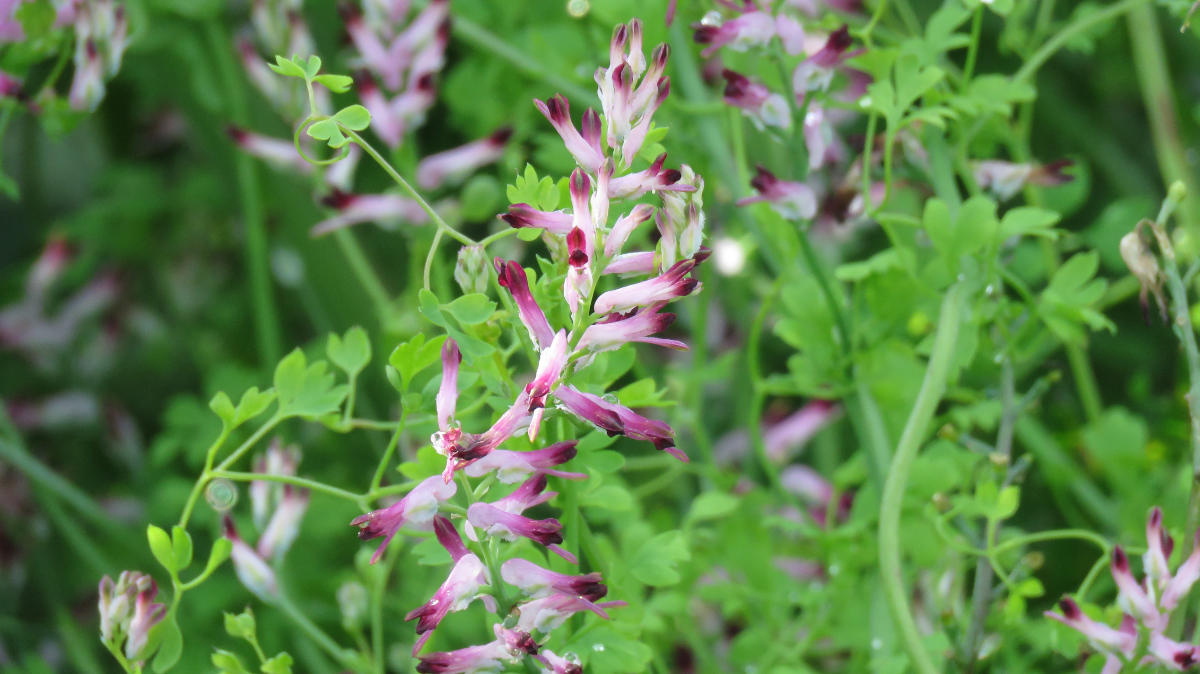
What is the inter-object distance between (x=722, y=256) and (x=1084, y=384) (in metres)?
0.36

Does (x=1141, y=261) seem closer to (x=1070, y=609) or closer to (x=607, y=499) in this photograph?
(x=1070, y=609)

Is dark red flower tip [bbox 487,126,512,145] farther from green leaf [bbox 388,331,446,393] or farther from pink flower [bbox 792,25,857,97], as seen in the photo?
green leaf [bbox 388,331,446,393]

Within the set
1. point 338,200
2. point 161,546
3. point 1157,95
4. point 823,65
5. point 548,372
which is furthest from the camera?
point 1157,95

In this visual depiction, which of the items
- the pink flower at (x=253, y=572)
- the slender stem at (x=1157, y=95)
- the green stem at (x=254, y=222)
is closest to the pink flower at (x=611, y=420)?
the pink flower at (x=253, y=572)

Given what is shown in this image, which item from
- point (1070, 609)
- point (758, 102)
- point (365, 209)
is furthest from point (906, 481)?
point (365, 209)

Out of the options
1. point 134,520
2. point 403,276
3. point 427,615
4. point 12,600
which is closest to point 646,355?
point 403,276

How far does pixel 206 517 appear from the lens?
1.05 meters

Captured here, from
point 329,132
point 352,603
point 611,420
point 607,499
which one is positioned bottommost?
point 352,603

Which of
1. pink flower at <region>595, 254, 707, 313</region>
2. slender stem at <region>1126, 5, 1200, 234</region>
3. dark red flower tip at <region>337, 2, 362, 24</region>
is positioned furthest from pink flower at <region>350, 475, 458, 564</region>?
slender stem at <region>1126, 5, 1200, 234</region>

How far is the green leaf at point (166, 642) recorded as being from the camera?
0.55 m

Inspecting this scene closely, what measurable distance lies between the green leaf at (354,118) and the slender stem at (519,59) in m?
0.43

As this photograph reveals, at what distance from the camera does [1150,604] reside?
0.55 m

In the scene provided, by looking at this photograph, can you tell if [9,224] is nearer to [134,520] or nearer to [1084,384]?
[134,520]

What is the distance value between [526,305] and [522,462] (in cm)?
7
